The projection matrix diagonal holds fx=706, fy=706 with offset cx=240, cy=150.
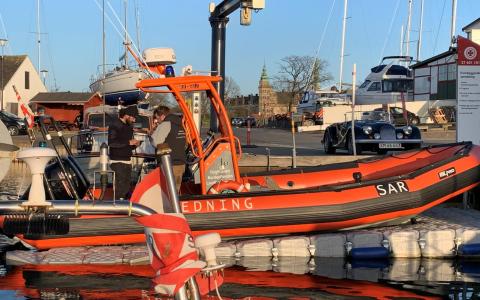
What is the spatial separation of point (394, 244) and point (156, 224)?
666 cm

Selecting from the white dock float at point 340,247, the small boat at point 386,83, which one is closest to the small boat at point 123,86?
the white dock float at point 340,247

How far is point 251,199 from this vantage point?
30.2ft

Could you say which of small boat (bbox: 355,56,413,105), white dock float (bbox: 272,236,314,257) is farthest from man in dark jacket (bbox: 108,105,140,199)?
small boat (bbox: 355,56,413,105)

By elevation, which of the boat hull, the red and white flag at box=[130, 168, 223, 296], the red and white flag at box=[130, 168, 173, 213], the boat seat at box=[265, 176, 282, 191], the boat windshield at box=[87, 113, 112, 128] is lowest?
the boat hull

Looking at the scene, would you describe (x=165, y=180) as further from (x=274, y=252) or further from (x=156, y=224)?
(x=274, y=252)

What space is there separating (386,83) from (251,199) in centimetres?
4062

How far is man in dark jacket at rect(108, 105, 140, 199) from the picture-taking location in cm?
973

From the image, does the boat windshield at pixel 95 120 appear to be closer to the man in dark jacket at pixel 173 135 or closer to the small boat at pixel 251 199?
the small boat at pixel 251 199

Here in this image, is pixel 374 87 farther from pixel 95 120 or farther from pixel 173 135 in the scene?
pixel 173 135

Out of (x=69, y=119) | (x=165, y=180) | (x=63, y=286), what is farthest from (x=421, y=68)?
(x=165, y=180)

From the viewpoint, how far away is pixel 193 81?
368 inches

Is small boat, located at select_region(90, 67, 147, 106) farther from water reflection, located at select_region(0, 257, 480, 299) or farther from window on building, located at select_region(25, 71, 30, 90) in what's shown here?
window on building, located at select_region(25, 71, 30, 90)

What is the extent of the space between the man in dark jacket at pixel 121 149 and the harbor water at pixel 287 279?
1.59 metres

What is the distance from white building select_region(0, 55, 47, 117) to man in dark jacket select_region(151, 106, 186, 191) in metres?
53.5
